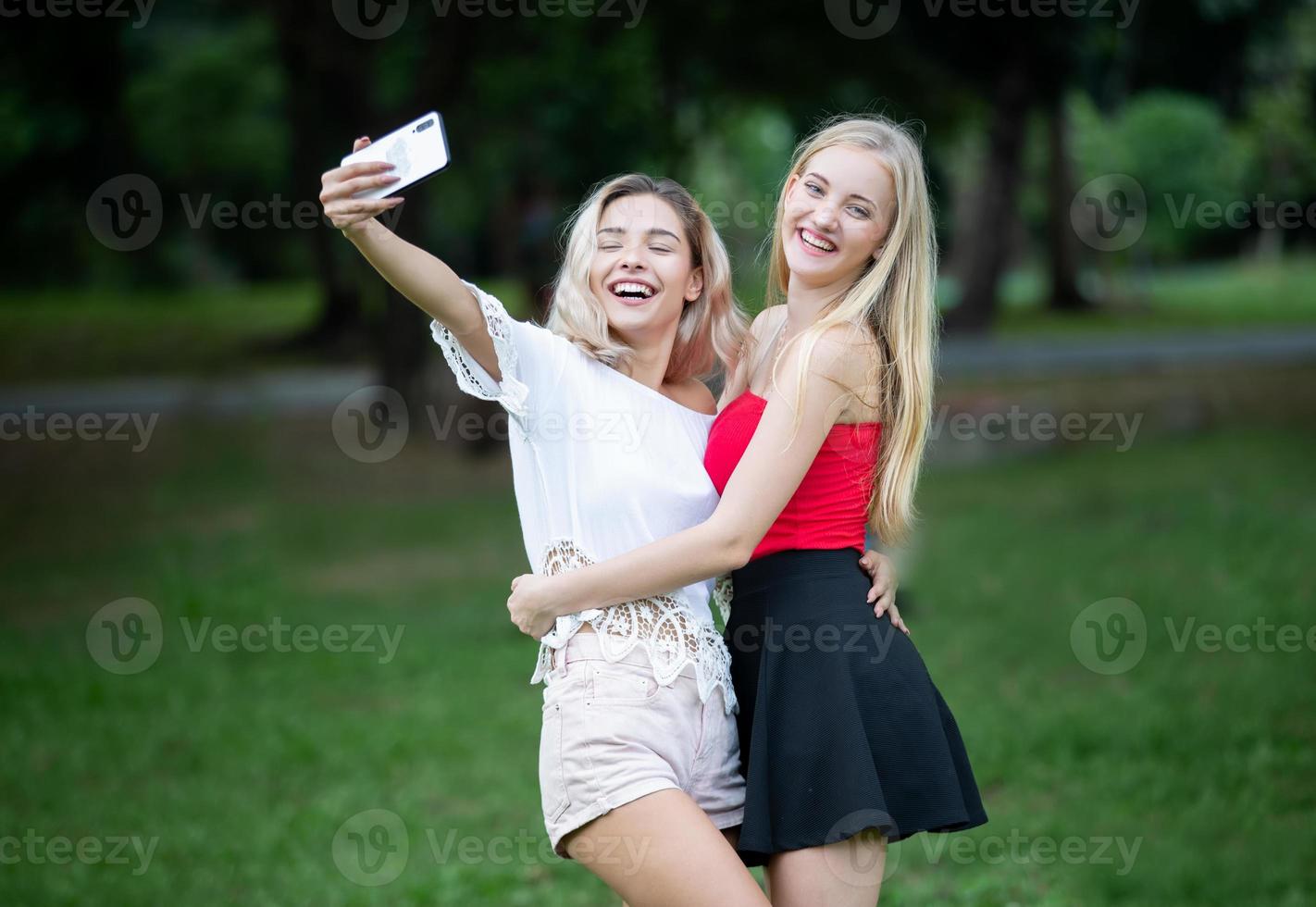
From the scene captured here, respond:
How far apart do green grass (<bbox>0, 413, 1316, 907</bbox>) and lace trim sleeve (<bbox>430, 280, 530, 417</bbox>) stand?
8.38ft

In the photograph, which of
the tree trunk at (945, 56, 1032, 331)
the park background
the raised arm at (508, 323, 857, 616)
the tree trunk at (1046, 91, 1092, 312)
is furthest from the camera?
the tree trunk at (1046, 91, 1092, 312)

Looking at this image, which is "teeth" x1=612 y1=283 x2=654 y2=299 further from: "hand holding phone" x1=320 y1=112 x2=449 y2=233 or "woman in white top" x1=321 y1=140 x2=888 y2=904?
"hand holding phone" x1=320 y1=112 x2=449 y2=233

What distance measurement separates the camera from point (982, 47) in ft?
54.3

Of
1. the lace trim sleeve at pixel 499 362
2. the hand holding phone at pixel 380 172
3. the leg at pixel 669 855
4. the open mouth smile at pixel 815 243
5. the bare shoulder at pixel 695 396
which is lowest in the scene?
the leg at pixel 669 855

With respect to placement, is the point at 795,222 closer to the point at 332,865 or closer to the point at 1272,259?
the point at 332,865

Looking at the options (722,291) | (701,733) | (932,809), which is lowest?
(932,809)

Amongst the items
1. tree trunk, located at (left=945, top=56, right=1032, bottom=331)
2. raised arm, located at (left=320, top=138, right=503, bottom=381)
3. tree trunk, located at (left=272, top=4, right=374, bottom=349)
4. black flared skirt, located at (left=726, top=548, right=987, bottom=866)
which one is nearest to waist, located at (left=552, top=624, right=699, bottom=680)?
black flared skirt, located at (left=726, top=548, right=987, bottom=866)

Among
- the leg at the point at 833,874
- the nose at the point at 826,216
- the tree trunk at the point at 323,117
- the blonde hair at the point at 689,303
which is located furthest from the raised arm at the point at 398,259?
the tree trunk at the point at 323,117

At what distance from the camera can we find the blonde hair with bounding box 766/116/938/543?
2727 millimetres

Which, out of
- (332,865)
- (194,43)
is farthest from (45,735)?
(194,43)

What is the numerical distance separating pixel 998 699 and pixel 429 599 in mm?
4031

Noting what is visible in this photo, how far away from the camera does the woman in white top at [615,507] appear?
8.00 ft

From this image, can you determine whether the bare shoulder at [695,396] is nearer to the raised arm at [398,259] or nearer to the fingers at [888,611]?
the raised arm at [398,259]

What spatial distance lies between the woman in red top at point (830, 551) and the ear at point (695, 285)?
22 centimetres
